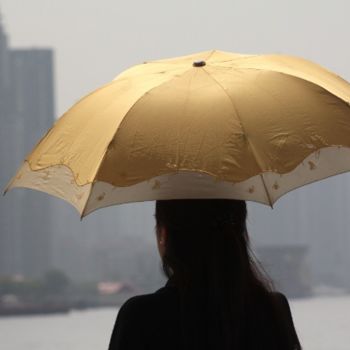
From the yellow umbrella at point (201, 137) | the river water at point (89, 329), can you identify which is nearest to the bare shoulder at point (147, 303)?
the yellow umbrella at point (201, 137)

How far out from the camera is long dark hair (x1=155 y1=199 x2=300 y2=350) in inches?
99.5

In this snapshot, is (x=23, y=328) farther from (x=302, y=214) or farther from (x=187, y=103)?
(x=187, y=103)

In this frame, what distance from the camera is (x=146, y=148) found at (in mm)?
2643

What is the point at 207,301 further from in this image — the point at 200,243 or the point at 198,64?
the point at 198,64

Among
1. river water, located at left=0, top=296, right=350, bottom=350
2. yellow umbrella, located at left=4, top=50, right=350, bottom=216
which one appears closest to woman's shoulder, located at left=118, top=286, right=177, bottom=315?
yellow umbrella, located at left=4, top=50, right=350, bottom=216

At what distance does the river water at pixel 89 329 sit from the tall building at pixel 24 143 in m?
8.74

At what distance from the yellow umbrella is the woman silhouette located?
4.1 inches

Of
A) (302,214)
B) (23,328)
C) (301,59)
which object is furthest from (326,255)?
(301,59)

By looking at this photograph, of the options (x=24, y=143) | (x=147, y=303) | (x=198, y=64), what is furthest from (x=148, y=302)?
(x=24, y=143)

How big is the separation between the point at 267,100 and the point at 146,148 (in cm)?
27

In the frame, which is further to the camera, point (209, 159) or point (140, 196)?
point (140, 196)

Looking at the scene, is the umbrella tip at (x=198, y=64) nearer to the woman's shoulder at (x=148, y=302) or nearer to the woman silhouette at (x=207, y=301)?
the woman silhouette at (x=207, y=301)

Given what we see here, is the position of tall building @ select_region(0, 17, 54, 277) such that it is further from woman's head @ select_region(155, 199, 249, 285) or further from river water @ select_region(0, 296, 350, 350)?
woman's head @ select_region(155, 199, 249, 285)

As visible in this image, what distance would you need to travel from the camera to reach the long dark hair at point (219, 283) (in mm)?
2527
